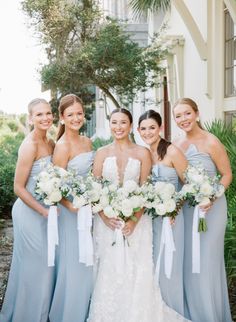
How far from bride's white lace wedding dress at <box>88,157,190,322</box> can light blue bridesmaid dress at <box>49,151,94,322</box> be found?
0.11 metres

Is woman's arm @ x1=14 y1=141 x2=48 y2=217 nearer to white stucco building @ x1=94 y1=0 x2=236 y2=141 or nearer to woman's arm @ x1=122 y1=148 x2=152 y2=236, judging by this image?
woman's arm @ x1=122 y1=148 x2=152 y2=236

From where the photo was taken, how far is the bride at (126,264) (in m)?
4.36

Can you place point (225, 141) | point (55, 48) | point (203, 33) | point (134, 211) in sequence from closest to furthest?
point (134, 211)
point (225, 141)
point (203, 33)
point (55, 48)

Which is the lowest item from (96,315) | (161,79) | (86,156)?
(96,315)

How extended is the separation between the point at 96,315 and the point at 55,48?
37.9ft

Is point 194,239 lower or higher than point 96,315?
higher

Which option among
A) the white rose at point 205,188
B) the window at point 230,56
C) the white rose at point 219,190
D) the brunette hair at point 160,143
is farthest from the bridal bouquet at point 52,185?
the window at point 230,56

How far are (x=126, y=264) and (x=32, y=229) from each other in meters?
0.87

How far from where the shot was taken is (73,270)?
14.8ft

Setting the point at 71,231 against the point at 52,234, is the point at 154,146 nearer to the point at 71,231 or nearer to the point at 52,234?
the point at 71,231

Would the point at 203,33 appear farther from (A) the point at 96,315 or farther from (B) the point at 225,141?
(A) the point at 96,315

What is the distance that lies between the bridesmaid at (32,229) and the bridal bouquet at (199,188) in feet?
3.95

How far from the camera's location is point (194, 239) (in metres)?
4.40

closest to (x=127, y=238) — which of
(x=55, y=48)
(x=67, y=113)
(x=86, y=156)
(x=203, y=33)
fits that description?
(x=86, y=156)
